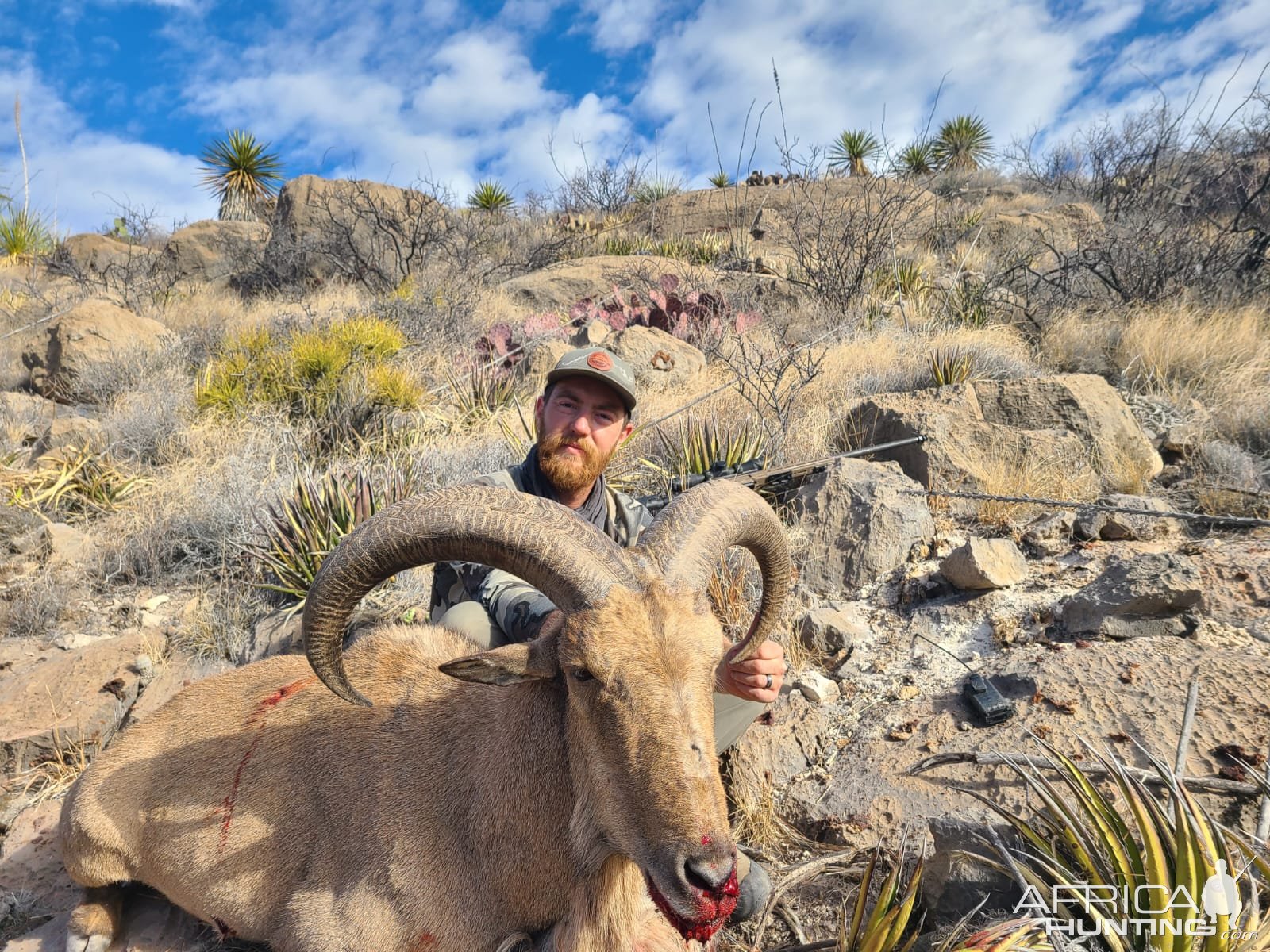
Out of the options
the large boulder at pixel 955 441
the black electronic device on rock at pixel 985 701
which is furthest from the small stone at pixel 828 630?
the large boulder at pixel 955 441

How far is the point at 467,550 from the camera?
236 centimetres

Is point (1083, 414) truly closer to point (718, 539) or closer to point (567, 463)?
point (567, 463)

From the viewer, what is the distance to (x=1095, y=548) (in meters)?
5.38

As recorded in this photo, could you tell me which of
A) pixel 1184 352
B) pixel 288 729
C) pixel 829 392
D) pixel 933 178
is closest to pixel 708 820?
pixel 288 729

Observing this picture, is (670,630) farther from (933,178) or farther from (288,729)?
(933,178)

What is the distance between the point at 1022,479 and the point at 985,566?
171 cm

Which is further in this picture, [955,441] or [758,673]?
[955,441]

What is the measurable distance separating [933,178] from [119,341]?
25.7 meters

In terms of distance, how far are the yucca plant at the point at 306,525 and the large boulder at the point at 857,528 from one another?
354cm

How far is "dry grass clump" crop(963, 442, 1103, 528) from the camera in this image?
6.14m

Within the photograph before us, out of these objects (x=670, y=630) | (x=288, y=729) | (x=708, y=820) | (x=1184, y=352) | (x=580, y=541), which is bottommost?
(x=288, y=729)

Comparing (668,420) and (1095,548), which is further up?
(668,420)

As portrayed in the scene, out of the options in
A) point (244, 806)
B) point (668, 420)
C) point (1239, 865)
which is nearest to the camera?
point (1239, 865)

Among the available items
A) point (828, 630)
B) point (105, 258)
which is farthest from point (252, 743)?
point (105, 258)
